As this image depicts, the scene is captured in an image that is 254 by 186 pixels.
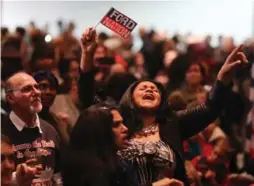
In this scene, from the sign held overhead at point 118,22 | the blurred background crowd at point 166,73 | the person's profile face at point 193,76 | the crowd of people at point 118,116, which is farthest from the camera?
the person's profile face at point 193,76

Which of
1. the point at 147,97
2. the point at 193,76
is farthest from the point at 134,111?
the point at 193,76

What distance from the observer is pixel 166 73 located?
11.6 ft

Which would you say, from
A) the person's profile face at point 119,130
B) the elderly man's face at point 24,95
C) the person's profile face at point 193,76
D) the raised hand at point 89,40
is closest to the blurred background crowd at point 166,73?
the person's profile face at point 193,76

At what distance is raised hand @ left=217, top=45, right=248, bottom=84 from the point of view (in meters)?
2.75

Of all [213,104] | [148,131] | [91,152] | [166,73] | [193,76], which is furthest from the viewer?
[166,73]

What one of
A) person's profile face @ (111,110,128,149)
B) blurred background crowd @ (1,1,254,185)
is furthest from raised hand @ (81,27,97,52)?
person's profile face @ (111,110,128,149)

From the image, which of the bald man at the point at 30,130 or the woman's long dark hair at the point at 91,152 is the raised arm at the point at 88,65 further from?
the woman's long dark hair at the point at 91,152

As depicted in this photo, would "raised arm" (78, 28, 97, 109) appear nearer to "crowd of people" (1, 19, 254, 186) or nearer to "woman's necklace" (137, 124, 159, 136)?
"crowd of people" (1, 19, 254, 186)

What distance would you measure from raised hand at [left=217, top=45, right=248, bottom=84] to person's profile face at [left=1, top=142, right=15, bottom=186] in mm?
845

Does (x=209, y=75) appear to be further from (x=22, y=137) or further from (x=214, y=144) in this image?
(x=22, y=137)

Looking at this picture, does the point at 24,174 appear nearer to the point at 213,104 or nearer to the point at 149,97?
the point at 149,97

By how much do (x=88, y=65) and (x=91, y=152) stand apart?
478mm

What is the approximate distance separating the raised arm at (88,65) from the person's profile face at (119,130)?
0.76ft

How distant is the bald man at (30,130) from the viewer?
266 centimetres
